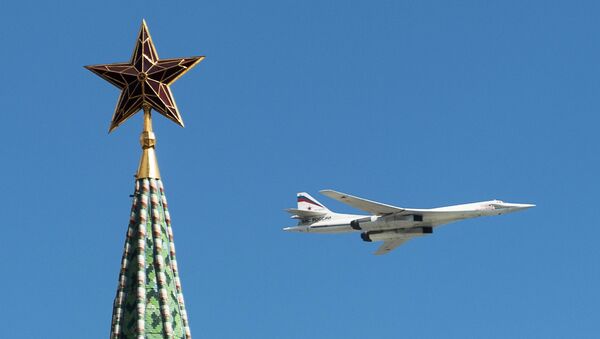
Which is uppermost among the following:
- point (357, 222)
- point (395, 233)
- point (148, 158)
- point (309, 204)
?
point (309, 204)

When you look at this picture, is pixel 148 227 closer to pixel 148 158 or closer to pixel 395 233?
pixel 148 158

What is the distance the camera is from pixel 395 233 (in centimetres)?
11425

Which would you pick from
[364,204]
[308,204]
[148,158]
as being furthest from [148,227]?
[308,204]

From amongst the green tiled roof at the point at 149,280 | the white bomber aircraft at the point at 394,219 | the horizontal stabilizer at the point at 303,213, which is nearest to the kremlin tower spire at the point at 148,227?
the green tiled roof at the point at 149,280

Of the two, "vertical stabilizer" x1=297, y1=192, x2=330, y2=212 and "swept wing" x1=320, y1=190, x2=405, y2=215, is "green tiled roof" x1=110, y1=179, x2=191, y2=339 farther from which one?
"vertical stabilizer" x1=297, y1=192, x2=330, y2=212

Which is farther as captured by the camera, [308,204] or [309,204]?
[308,204]

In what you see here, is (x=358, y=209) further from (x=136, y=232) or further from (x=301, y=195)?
(x=136, y=232)

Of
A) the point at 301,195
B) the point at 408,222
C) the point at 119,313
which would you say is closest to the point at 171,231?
the point at 119,313

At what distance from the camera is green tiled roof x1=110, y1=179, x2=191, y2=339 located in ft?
119

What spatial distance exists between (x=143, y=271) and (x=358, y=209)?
257ft

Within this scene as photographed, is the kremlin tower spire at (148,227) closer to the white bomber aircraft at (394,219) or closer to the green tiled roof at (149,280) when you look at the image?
the green tiled roof at (149,280)

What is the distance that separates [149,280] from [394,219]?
76326 millimetres

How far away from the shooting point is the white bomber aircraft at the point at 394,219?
360 ft

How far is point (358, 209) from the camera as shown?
115 meters
